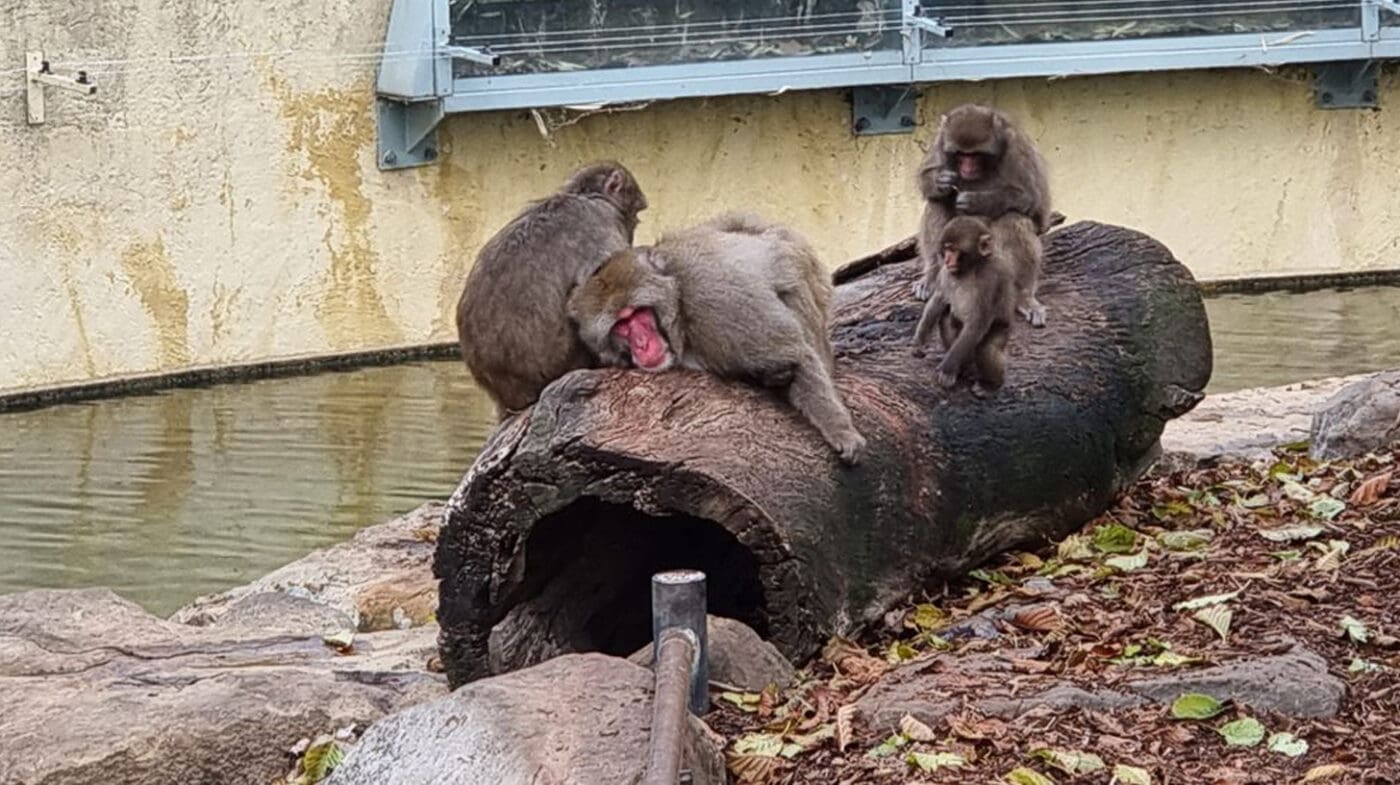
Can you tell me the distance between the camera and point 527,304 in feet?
19.5

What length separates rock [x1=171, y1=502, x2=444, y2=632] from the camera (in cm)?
767

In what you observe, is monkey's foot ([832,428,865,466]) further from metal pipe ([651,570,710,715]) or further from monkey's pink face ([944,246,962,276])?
metal pipe ([651,570,710,715])

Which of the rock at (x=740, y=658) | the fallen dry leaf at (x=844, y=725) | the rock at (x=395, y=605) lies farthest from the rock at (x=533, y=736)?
the rock at (x=395, y=605)

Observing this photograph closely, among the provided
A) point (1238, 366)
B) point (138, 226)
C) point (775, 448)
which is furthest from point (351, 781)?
point (1238, 366)

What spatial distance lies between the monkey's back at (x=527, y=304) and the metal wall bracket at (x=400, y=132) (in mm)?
6407

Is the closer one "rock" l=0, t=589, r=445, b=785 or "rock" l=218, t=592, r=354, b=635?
"rock" l=0, t=589, r=445, b=785

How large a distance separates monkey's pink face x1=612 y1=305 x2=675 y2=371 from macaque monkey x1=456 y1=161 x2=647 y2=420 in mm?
269

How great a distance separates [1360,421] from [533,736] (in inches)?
170

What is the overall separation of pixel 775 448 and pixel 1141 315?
200cm

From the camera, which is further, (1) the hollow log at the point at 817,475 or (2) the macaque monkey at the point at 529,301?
(2) the macaque monkey at the point at 529,301

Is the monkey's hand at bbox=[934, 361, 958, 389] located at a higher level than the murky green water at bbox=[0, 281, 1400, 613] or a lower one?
higher

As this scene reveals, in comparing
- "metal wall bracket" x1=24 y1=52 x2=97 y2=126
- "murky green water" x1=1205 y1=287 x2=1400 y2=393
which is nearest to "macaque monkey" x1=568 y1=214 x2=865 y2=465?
"murky green water" x1=1205 y1=287 x2=1400 y2=393

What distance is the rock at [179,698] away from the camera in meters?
5.36

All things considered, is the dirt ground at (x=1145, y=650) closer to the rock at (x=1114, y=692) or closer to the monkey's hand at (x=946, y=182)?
the rock at (x=1114, y=692)
